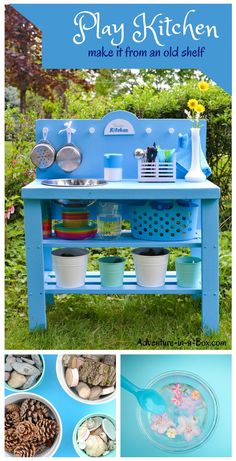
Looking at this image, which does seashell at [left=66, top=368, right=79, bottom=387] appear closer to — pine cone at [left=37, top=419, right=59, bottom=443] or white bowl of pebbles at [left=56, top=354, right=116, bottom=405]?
white bowl of pebbles at [left=56, top=354, right=116, bottom=405]

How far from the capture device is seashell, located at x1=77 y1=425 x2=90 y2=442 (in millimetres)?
2270

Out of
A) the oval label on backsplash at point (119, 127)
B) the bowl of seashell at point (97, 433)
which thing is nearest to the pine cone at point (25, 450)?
the bowl of seashell at point (97, 433)

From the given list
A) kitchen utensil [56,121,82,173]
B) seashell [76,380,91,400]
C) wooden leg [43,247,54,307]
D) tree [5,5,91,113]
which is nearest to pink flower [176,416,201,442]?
seashell [76,380,91,400]

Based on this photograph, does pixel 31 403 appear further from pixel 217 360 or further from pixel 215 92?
pixel 215 92

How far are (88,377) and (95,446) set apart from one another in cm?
25

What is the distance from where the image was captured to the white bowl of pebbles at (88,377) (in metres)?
2.28

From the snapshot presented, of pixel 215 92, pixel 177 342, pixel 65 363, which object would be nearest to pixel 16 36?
pixel 215 92

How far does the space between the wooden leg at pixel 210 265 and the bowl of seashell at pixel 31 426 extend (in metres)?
1.01

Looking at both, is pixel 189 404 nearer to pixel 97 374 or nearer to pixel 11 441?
pixel 97 374

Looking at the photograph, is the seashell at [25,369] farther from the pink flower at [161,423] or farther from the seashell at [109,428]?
the pink flower at [161,423]

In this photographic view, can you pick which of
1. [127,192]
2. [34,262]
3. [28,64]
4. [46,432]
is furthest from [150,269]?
[28,64]

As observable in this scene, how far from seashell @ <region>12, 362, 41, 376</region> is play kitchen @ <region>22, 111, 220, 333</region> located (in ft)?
2.15

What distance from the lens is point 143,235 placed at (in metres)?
3.05

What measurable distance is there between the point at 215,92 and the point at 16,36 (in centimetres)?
154
